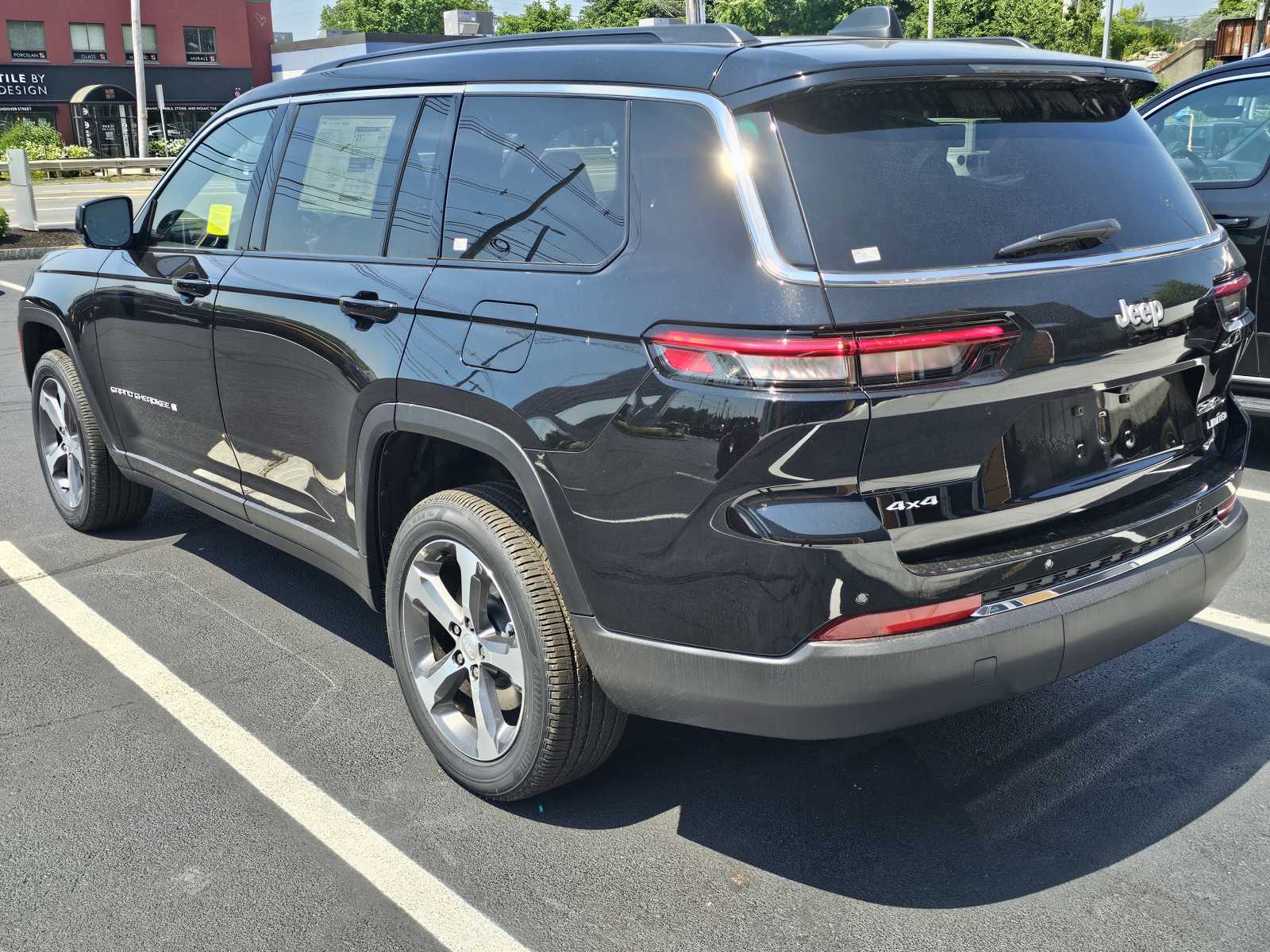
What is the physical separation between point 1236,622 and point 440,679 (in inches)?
109

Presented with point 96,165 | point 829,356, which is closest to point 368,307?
point 829,356

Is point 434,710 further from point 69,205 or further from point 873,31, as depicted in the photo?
point 69,205

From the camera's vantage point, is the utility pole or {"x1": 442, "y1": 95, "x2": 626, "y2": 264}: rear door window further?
the utility pole

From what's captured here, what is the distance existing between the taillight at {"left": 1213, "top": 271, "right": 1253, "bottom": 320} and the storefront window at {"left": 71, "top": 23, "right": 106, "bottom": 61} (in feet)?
194

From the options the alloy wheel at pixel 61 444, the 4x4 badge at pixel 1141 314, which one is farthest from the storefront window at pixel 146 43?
the 4x4 badge at pixel 1141 314

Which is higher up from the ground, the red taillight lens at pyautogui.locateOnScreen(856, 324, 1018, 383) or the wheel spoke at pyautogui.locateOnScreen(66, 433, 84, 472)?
the red taillight lens at pyautogui.locateOnScreen(856, 324, 1018, 383)

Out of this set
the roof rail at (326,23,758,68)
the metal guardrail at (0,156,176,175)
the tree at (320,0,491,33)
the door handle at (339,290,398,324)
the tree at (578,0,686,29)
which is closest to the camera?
the roof rail at (326,23,758,68)

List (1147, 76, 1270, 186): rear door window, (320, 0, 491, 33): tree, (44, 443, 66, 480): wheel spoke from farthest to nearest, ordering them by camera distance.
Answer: (320, 0, 491, 33): tree
(1147, 76, 1270, 186): rear door window
(44, 443, 66, 480): wheel spoke

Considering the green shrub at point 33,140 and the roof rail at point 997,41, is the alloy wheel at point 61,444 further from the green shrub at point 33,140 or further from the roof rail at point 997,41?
the green shrub at point 33,140

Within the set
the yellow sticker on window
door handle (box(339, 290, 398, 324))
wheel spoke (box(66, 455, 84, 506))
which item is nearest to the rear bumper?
door handle (box(339, 290, 398, 324))

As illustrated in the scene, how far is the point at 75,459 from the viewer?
5.50m

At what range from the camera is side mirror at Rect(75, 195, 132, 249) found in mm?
4684

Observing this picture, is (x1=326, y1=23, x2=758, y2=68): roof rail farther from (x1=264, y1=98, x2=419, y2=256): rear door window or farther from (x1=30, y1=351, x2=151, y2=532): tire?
(x1=30, y1=351, x2=151, y2=532): tire

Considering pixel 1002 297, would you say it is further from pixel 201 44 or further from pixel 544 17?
pixel 544 17
